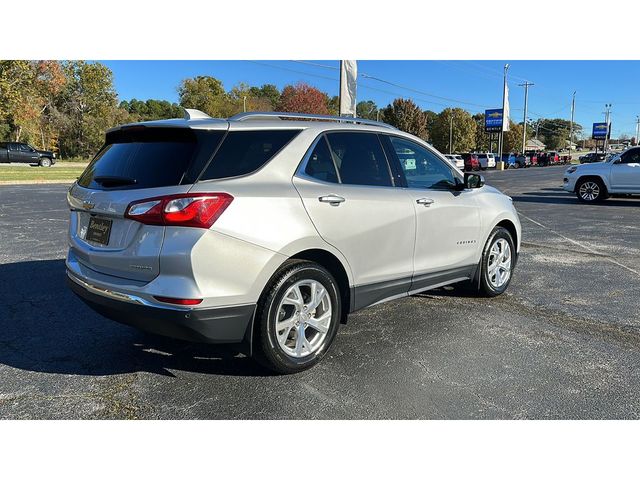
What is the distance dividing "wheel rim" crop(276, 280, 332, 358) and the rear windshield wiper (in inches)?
49.7

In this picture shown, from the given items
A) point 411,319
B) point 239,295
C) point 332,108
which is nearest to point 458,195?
point 411,319

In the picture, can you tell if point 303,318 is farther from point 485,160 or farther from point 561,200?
point 485,160

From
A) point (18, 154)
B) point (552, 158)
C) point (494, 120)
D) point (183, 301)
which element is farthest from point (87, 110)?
point (183, 301)

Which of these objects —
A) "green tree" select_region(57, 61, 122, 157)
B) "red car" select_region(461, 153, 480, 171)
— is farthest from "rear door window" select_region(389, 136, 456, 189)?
"green tree" select_region(57, 61, 122, 157)

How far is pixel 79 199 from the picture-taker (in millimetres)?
3602

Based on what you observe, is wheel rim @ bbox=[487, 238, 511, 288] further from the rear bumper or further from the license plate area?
the license plate area

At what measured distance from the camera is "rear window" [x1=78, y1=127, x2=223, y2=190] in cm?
313

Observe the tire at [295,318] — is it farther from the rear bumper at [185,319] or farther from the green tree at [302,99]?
the green tree at [302,99]

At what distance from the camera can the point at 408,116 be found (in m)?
82.1

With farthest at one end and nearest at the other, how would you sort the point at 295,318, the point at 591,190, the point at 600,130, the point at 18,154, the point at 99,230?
the point at 600,130, the point at 18,154, the point at 591,190, the point at 295,318, the point at 99,230

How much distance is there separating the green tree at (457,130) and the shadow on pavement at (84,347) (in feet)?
312

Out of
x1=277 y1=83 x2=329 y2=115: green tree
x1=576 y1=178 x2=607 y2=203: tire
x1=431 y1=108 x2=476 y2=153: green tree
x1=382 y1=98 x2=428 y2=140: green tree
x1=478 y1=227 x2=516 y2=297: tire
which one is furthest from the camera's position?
x1=431 y1=108 x2=476 y2=153: green tree

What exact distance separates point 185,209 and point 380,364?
6.12 ft

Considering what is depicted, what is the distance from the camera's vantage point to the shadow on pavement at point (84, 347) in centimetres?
366
